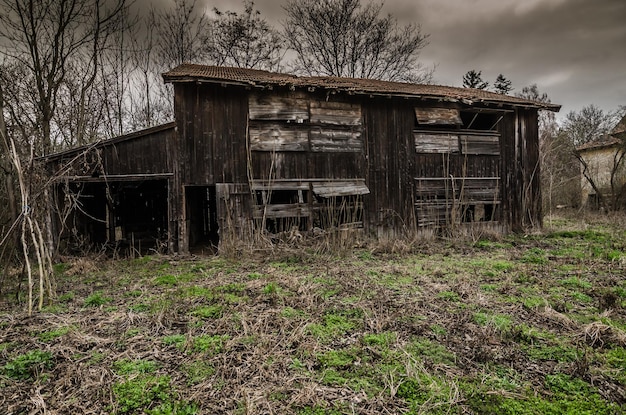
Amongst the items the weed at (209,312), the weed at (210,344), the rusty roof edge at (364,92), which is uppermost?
the rusty roof edge at (364,92)

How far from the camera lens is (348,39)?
20969 mm

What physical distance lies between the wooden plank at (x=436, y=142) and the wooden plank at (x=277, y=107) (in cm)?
397

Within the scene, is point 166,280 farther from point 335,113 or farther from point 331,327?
point 335,113

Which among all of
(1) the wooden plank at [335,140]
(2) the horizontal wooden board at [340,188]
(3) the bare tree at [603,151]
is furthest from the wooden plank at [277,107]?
(3) the bare tree at [603,151]

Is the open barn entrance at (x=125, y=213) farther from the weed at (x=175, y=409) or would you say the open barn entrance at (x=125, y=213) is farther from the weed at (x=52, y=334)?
the weed at (x=175, y=409)

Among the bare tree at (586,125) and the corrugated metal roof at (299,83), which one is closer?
the corrugated metal roof at (299,83)

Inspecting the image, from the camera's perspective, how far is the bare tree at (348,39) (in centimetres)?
2061

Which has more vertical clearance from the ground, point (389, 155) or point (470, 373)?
point (389, 155)

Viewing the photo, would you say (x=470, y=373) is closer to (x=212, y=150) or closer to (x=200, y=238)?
(x=212, y=150)

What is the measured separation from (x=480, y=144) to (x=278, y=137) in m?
7.28

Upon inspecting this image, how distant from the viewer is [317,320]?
12.8ft

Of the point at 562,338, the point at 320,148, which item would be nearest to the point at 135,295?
the point at 562,338

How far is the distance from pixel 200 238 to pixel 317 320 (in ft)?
34.3

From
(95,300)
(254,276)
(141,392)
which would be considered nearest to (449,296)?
(254,276)
